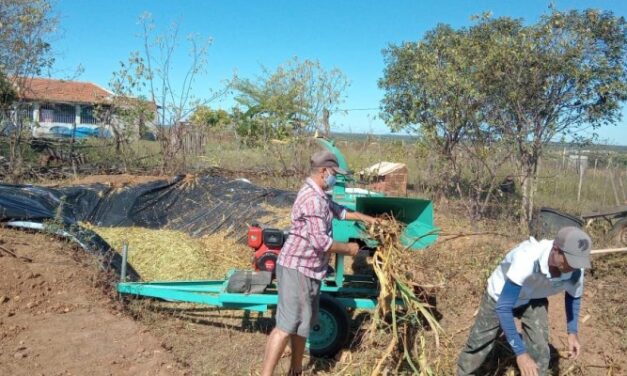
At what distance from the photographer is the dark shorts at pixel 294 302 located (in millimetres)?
3723

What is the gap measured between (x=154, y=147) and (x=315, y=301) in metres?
10.1

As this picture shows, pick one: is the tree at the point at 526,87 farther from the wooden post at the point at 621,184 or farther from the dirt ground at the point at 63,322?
the dirt ground at the point at 63,322

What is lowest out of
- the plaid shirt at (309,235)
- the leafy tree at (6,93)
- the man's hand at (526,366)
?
the man's hand at (526,366)

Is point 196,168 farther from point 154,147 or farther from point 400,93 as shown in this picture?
point 400,93

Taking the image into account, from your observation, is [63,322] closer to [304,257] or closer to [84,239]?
[84,239]

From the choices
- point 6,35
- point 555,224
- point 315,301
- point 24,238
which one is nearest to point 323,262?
point 315,301

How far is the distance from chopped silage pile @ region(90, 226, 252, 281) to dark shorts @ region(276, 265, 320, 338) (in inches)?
114

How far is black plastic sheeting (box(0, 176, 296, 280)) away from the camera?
7852 millimetres

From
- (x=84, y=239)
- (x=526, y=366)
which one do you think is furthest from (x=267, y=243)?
(x=526, y=366)

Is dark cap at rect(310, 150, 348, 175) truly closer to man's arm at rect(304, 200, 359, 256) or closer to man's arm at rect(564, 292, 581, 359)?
man's arm at rect(304, 200, 359, 256)

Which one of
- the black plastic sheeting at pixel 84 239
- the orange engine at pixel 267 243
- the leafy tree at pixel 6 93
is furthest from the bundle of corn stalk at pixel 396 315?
the leafy tree at pixel 6 93

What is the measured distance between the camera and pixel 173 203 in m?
8.68

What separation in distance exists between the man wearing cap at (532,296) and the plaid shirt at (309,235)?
3.84 ft

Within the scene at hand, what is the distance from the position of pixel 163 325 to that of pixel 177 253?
6.08ft
